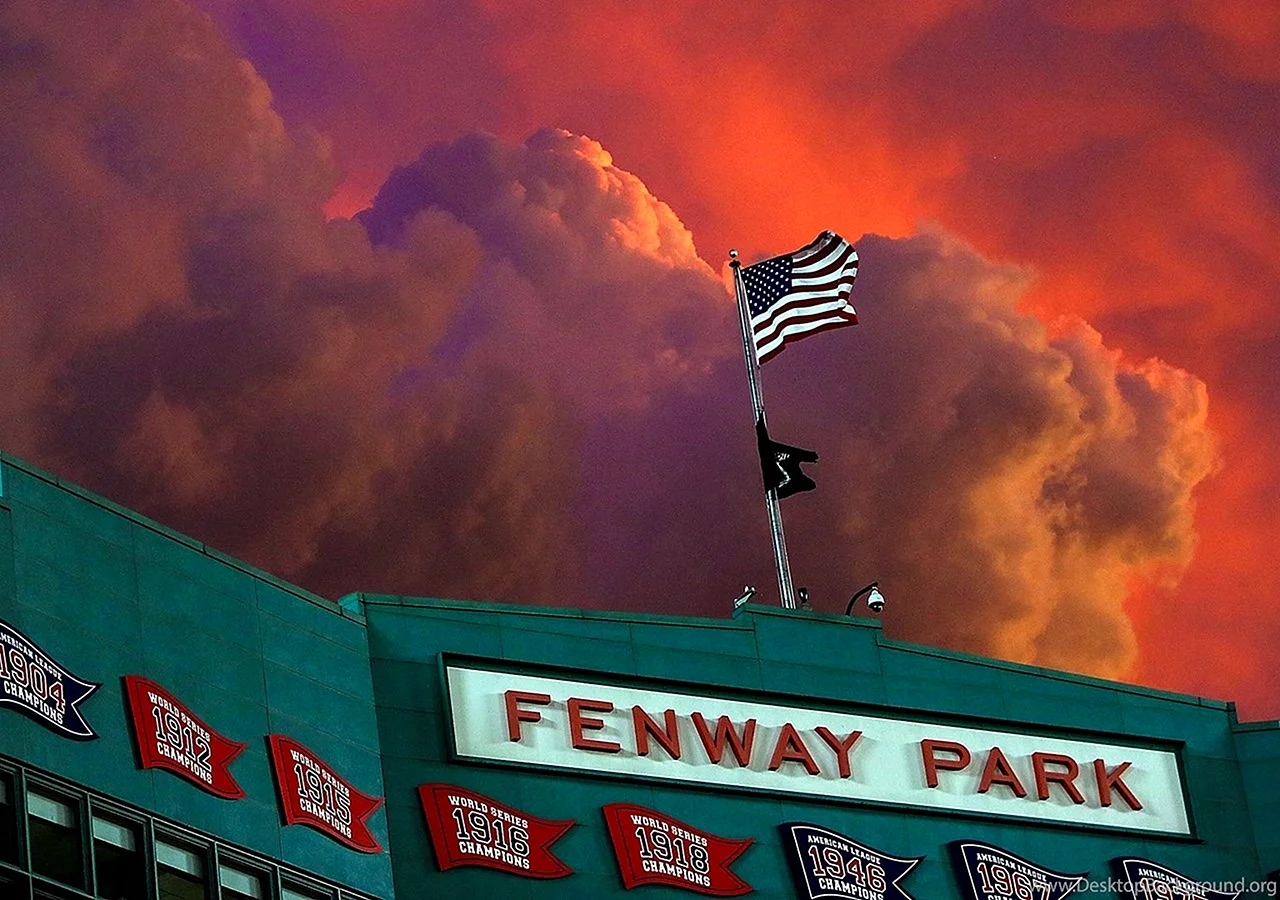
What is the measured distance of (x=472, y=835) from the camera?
40.0 metres

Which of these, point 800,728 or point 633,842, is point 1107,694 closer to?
point 800,728

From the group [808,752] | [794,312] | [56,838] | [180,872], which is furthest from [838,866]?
[56,838]

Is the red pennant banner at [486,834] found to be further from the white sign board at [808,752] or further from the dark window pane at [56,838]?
the dark window pane at [56,838]

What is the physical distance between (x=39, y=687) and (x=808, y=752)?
53.9 feet

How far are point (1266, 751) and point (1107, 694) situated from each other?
4.10 m

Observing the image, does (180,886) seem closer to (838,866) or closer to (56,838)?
(56,838)

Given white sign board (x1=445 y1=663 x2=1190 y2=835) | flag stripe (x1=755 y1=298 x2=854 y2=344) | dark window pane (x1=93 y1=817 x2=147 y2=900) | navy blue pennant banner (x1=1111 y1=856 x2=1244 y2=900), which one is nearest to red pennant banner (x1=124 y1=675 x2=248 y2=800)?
dark window pane (x1=93 y1=817 x2=147 y2=900)

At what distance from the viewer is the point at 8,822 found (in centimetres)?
3170

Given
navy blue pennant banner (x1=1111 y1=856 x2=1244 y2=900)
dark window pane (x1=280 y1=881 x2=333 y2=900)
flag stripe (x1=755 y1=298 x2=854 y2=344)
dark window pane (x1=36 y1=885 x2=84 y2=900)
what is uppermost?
flag stripe (x1=755 y1=298 x2=854 y2=344)

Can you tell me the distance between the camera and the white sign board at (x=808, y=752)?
41.8 m

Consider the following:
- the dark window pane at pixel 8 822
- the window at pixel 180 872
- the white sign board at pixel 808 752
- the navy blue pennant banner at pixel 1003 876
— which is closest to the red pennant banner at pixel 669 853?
the white sign board at pixel 808 752

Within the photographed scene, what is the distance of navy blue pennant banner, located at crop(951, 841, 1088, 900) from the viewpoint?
149 ft

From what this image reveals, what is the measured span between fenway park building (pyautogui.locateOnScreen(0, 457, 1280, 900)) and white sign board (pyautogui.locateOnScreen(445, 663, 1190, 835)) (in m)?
0.05

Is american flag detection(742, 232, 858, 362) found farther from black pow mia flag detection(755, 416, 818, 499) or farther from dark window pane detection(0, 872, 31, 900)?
dark window pane detection(0, 872, 31, 900)
